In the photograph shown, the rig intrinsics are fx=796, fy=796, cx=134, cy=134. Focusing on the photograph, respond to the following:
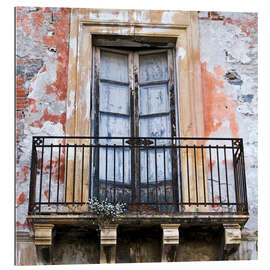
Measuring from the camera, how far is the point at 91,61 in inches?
371

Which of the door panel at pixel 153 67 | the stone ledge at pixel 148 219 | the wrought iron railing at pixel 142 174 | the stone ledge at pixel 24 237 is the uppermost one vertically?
the door panel at pixel 153 67

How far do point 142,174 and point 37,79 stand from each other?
1.63 m

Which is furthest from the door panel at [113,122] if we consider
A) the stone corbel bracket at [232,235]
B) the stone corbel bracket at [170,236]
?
the stone corbel bracket at [232,235]

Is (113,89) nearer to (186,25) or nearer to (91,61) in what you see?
(91,61)

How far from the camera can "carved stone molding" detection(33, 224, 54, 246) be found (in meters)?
8.02

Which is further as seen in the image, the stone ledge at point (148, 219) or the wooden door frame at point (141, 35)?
the wooden door frame at point (141, 35)

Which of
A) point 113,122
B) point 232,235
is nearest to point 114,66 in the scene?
point 113,122

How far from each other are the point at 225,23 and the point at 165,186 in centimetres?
237

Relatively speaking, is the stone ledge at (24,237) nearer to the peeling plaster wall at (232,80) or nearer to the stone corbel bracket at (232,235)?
the stone corbel bracket at (232,235)

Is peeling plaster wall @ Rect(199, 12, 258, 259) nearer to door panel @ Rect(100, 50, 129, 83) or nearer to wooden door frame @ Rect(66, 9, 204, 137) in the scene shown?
wooden door frame @ Rect(66, 9, 204, 137)

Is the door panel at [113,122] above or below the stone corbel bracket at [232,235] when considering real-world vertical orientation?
above

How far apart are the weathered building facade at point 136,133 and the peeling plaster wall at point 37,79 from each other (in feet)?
0.04

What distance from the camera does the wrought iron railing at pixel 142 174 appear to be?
8422 millimetres

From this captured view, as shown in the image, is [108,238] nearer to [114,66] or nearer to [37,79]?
[37,79]
